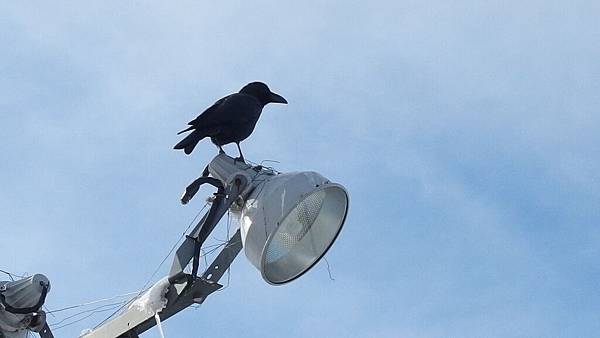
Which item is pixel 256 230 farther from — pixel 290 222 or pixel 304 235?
pixel 304 235

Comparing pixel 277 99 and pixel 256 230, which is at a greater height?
pixel 277 99

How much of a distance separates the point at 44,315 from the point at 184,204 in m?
1.35

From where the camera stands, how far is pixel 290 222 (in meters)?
7.03

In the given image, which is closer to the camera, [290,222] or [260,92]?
[290,222]

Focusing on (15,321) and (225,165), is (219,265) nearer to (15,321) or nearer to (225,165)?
(225,165)

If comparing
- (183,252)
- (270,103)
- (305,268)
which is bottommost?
(183,252)

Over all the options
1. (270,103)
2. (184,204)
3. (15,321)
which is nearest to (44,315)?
(15,321)

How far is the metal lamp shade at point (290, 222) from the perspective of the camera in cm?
688

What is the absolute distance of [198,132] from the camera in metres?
7.74

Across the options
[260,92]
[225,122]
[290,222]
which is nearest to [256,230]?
[290,222]

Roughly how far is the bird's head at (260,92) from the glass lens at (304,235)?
4.60 ft

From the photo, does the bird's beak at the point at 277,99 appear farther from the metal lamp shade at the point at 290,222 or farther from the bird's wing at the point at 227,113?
the metal lamp shade at the point at 290,222

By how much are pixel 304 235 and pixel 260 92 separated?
1.58 meters

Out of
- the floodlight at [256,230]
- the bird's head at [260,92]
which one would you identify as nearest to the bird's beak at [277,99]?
the bird's head at [260,92]
